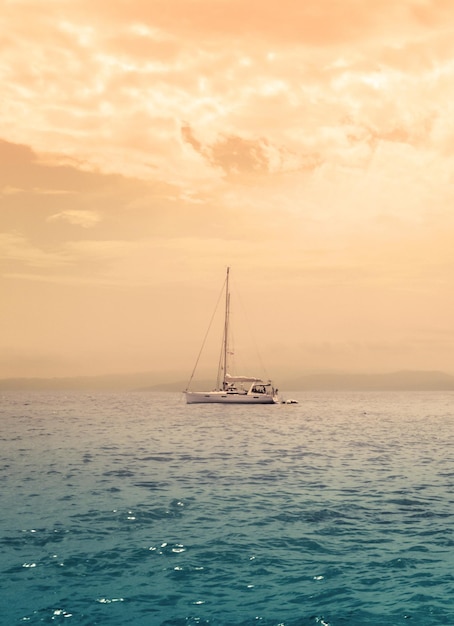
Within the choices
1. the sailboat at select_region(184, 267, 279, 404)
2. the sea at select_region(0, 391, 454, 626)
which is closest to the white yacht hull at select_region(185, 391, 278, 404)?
the sailboat at select_region(184, 267, 279, 404)

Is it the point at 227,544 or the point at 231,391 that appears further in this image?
the point at 231,391

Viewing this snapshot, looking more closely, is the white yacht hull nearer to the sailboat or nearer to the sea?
the sailboat

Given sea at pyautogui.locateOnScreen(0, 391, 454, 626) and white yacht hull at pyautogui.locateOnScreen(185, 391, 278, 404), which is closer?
sea at pyautogui.locateOnScreen(0, 391, 454, 626)

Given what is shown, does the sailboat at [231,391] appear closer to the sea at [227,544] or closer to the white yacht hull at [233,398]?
the white yacht hull at [233,398]

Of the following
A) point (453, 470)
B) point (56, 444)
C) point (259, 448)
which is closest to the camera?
point (453, 470)

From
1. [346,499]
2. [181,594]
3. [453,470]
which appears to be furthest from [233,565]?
[453,470]

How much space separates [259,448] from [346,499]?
27.9m

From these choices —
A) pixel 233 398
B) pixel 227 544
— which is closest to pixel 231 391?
pixel 233 398

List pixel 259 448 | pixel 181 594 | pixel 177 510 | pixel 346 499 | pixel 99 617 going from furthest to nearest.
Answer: pixel 259 448, pixel 346 499, pixel 177 510, pixel 181 594, pixel 99 617

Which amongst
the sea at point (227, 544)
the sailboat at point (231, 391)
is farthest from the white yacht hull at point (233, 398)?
the sea at point (227, 544)

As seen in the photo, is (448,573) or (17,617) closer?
(17,617)

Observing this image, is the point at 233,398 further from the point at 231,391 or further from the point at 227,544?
the point at 227,544

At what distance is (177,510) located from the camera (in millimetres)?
27625

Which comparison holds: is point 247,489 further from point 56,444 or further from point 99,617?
point 56,444
